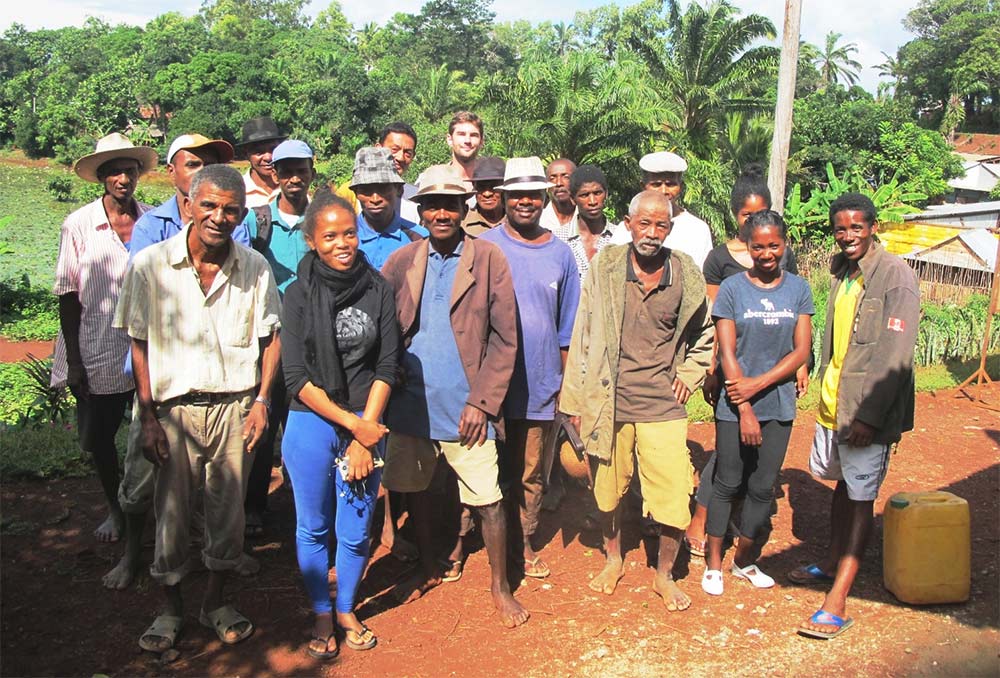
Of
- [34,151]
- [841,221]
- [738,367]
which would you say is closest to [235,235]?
[738,367]

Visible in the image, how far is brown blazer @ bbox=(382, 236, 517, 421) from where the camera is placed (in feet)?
13.1

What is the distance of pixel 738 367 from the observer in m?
4.24

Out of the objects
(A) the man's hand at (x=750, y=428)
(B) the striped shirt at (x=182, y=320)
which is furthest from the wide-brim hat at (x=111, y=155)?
(A) the man's hand at (x=750, y=428)

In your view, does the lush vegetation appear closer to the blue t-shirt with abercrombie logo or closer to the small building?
the small building

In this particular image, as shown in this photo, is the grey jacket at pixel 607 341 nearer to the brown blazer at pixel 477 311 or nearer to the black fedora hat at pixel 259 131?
the brown blazer at pixel 477 311

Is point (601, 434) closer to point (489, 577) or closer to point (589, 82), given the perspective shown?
point (489, 577)

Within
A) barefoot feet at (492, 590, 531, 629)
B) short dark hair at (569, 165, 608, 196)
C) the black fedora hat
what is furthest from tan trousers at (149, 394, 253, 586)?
short dark hair at (569, 165, 608, 196)

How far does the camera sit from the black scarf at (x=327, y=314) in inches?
139

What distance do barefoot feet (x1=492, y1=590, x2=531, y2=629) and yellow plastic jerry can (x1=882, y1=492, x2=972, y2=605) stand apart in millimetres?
1897

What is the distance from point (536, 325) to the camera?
14.5 feet

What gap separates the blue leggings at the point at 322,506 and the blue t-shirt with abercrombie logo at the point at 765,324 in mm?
1901

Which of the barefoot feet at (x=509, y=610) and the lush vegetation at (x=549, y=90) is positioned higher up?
the lush vegetation at (x=549, y=90)

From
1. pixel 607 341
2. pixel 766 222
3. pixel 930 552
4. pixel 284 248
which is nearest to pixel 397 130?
pixel 284 248

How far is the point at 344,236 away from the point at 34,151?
174 feet
